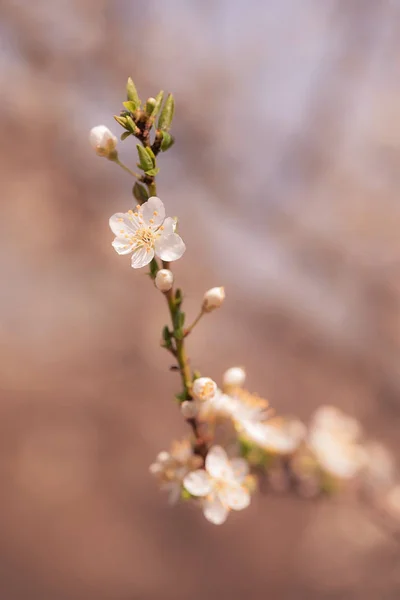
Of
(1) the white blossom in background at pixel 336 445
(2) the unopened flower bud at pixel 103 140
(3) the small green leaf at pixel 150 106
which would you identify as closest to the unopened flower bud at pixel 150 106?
(3) the small green leaf at pixel 150 106

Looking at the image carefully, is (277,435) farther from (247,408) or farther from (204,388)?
(204,388)

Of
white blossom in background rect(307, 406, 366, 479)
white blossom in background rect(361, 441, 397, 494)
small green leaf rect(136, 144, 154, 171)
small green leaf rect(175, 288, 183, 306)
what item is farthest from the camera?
white blossom in background rect(361, 441, 397, 494)

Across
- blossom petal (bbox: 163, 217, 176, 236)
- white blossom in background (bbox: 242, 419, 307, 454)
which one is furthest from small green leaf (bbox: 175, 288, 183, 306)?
white blossom in background (bbox: 242, 419, 307, 454)

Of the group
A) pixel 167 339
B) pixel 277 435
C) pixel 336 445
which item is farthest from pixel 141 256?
pixel 336 445

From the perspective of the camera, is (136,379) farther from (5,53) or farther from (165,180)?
(5,53)

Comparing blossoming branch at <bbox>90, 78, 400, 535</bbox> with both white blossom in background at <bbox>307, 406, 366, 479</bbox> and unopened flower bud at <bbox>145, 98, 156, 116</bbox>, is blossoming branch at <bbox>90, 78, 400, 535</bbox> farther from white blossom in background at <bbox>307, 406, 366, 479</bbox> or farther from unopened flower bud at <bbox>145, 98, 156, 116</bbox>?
white blossom in background at <bbox>307, 406, 366, 479</bbox>

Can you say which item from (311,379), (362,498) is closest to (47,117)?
(311,379)
